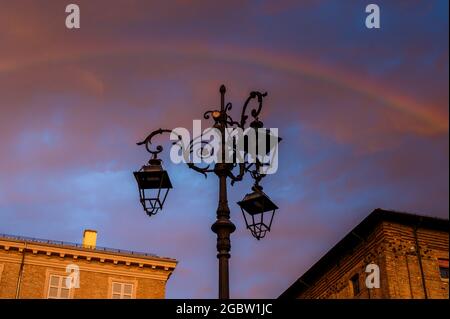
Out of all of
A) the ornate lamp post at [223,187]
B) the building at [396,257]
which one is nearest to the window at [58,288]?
the building at [396,257]

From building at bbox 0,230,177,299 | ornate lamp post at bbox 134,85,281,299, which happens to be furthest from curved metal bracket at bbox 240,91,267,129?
building at bbox 0,230,177,299

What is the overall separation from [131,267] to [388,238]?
1557 cm

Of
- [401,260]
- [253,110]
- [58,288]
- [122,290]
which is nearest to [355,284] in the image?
[401,260]

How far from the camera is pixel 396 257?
102 feet

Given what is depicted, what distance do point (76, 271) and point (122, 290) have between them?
3.01 metres

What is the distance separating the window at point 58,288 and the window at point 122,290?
2751 mm

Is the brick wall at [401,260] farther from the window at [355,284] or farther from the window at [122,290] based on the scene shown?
the window at [122,290]

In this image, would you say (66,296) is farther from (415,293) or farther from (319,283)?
(415,293)

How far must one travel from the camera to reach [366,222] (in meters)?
32.2

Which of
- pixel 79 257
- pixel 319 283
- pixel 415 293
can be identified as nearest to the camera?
pixel 415 293
